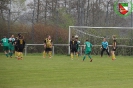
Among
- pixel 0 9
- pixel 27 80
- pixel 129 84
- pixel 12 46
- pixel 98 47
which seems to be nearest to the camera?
pixel 129 84

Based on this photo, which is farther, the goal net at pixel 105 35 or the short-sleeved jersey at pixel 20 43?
the goal net at pixel 105 35

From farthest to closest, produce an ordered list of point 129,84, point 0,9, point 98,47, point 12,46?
point 0,9, point 98,47, point 12,46, point 129,84

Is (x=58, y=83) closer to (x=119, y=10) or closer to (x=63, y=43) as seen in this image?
(x=63, y=43)

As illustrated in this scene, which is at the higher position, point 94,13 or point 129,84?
point 94,13

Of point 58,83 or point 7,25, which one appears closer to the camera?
point 58,83

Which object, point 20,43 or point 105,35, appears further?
point 105,35

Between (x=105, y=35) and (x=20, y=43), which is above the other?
(x=105, y=35)

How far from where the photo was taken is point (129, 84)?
49.0 ft

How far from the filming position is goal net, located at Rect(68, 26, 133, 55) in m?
44.7

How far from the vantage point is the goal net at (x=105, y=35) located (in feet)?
147

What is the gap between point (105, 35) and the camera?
151ft

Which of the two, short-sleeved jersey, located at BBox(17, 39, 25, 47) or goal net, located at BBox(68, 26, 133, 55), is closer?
short-sleeved jersey, located at BBox(17, 39, 25, 47)

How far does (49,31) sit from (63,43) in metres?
2.24

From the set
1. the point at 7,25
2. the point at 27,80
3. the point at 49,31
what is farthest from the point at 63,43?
the point at 27,80
